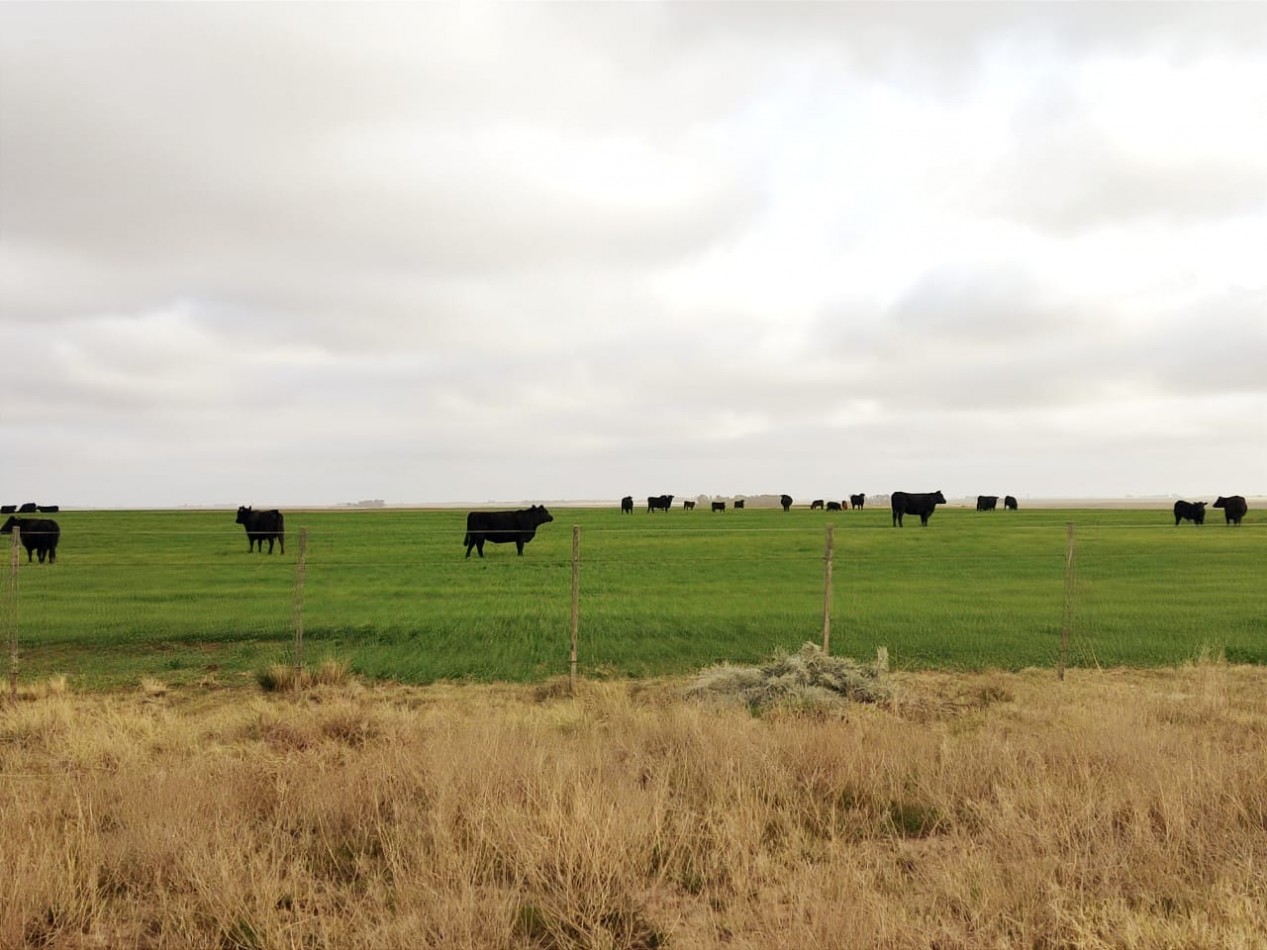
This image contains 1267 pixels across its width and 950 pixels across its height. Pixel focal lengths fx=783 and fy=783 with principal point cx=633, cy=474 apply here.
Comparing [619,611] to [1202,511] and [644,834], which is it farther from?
[1202,511]

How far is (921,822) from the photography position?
6.43 metres

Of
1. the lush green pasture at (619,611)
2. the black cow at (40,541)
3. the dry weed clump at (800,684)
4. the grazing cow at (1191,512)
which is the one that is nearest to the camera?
the dry weed clump at (800,684)

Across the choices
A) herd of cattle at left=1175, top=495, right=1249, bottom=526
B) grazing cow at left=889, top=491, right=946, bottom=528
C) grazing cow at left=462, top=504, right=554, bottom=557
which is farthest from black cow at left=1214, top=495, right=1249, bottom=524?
grazing cow at left=462, top=504, right=554, bottom=557

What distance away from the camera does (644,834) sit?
5.63 metres

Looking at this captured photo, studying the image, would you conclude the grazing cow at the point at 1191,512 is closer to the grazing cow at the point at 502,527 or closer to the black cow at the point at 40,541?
the grazing cow at the point at 502,527

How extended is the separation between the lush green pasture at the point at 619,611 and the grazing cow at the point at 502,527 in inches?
48.5

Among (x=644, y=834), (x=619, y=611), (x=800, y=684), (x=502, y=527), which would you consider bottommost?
(x=619, y=611)

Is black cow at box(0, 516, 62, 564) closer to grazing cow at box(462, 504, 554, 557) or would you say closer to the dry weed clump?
grazing cow at box(462, 504, 554, 557)

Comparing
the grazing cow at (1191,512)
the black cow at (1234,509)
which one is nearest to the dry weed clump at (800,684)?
the grazing cow at (1191,512)

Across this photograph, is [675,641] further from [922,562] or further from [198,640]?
[922,562]

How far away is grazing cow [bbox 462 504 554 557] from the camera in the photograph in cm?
3556

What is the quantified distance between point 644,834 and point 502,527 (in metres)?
34.9

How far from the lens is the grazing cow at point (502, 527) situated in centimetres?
3556

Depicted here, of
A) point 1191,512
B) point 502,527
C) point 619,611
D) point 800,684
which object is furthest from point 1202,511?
point 800,684
